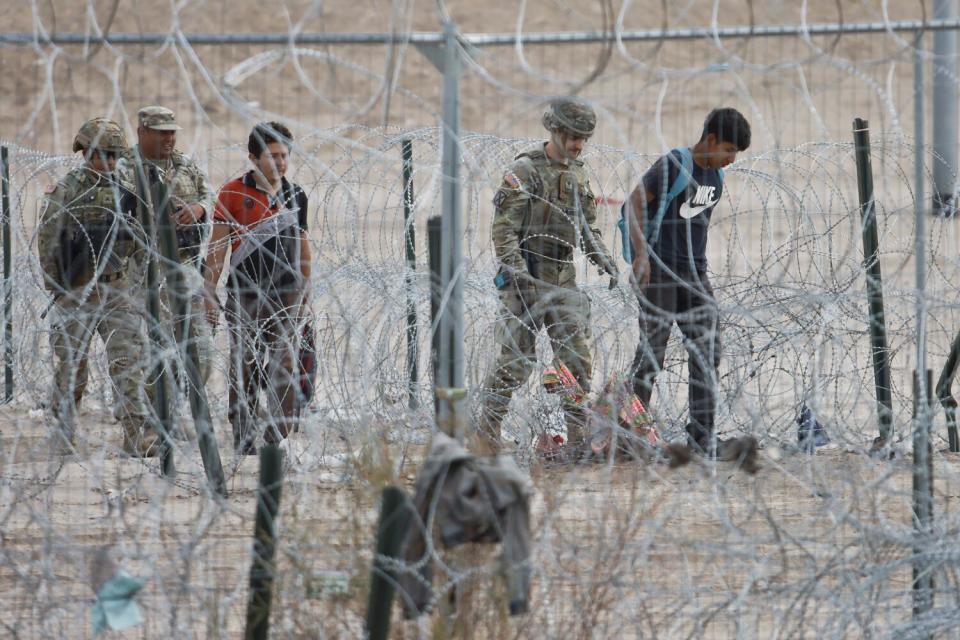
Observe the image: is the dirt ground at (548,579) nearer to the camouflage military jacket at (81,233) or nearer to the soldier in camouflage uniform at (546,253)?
the soldier in camouflage uniform at (546,253)

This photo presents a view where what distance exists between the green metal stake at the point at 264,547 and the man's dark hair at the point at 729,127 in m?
3.36

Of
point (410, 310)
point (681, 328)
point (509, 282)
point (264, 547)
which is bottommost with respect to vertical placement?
point (264, 547)

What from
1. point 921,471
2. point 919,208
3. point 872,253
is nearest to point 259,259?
point 872,253

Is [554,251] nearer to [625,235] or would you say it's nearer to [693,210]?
[625,235]

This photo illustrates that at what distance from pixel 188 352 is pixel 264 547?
2291mm

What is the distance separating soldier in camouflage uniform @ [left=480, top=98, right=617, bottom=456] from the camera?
654cm

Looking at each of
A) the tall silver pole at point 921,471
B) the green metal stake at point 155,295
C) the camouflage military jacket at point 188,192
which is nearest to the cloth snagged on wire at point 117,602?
the tall silver pole at point 921,471

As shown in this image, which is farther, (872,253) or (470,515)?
(872,253)

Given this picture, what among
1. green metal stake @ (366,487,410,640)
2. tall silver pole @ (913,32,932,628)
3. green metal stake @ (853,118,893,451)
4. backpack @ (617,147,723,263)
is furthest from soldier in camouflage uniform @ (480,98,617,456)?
green metal stake @ (366,487,410,640)

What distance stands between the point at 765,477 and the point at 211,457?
238 centimetres

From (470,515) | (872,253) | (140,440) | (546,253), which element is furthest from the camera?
(546,253)

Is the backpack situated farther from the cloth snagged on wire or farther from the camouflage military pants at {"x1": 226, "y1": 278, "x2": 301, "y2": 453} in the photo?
the cloth snagged on wire

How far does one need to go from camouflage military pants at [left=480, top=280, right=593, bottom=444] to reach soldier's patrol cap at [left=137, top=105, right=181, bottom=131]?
1.78m

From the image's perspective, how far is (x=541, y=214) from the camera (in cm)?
682
